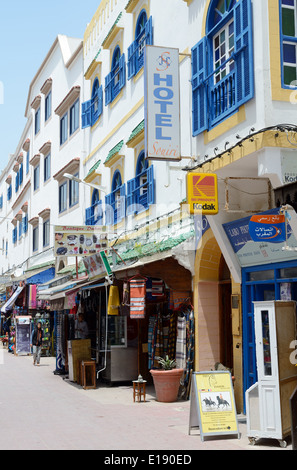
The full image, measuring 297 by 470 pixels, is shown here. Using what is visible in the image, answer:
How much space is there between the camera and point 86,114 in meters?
22.8

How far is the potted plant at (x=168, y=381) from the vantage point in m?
12.8

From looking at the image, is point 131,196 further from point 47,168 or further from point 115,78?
point 47,168

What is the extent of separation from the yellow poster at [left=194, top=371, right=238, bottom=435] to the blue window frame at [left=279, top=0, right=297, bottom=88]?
4.88 m

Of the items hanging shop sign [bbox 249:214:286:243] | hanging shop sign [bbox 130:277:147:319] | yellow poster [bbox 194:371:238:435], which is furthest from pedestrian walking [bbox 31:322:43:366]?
hanging shop sign [bbox 249:214:286:243]

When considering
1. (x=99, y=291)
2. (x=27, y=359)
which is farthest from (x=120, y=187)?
(x=27, y=359)

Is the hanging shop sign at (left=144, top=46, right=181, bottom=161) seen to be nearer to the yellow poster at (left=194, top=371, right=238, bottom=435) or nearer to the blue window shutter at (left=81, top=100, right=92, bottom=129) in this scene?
the yellow poster at (left=194, top=371, right=238, bottom=435)

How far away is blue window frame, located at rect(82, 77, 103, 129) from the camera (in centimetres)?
2143

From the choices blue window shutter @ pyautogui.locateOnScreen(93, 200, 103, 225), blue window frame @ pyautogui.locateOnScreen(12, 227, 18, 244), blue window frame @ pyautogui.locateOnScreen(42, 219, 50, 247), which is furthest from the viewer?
blue window frame @ pyautogui.locateOnScreen(12, 227, 18, 244)

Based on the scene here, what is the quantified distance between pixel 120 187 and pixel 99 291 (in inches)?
131

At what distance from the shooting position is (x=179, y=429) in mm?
9984

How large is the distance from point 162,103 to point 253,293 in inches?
162

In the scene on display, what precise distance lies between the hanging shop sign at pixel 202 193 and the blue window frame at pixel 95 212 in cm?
1035
